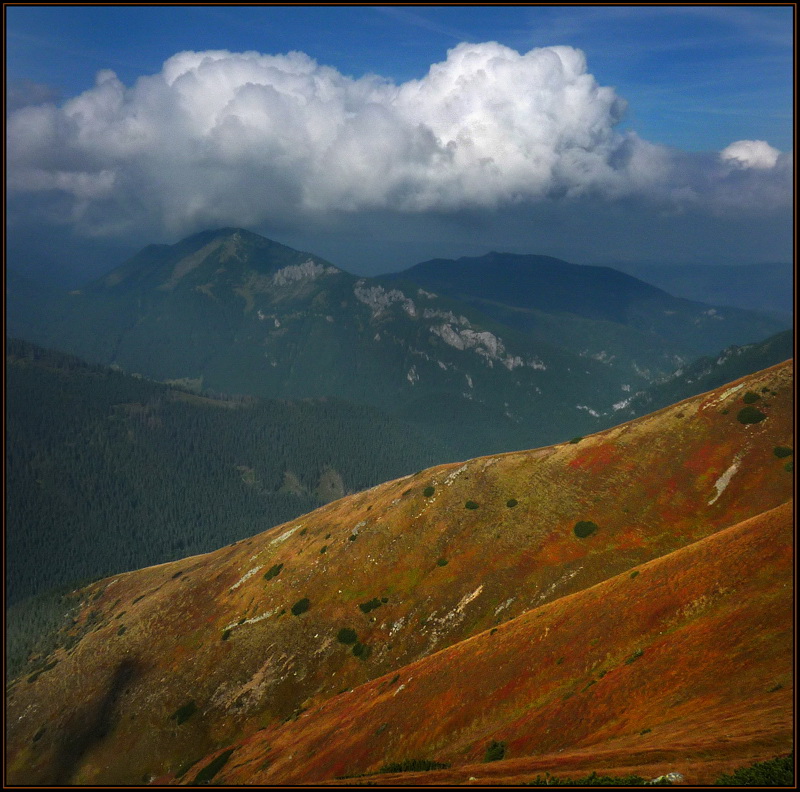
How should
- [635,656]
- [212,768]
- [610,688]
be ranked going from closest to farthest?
[610,688] → [635,656] → [212,768]

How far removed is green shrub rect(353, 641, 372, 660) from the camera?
86750mm

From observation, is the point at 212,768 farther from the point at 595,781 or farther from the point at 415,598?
the point at 595,781

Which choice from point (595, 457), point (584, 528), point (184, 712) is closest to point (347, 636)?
point (184, 712)

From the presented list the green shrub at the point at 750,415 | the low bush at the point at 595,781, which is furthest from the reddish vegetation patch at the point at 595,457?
the low bush at the point at 595,781

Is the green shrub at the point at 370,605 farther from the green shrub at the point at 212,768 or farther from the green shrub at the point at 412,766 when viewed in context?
the green shrub at the point at 412,766

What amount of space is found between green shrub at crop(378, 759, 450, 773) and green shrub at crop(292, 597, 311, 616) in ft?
175

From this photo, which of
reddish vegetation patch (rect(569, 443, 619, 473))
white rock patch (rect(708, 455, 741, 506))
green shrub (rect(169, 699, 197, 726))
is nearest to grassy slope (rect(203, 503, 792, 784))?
green shrub (rect(169, 699, 197, 726))

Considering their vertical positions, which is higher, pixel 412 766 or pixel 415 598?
pixel 412 766

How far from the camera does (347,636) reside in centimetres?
9100

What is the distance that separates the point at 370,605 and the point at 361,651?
882 centimetres

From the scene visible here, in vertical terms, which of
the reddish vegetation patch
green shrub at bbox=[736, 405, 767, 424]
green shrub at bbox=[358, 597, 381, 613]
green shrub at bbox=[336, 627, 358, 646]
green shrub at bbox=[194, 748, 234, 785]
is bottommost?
green shrub at bbox=[194, 748, 234, 785]

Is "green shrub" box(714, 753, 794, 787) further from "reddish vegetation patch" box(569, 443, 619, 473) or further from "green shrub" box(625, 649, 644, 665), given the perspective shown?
"reddish vegetation patch" box(569, 443, 619, 473)

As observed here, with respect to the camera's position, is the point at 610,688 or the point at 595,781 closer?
the point at 595,781

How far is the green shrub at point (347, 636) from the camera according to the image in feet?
296
